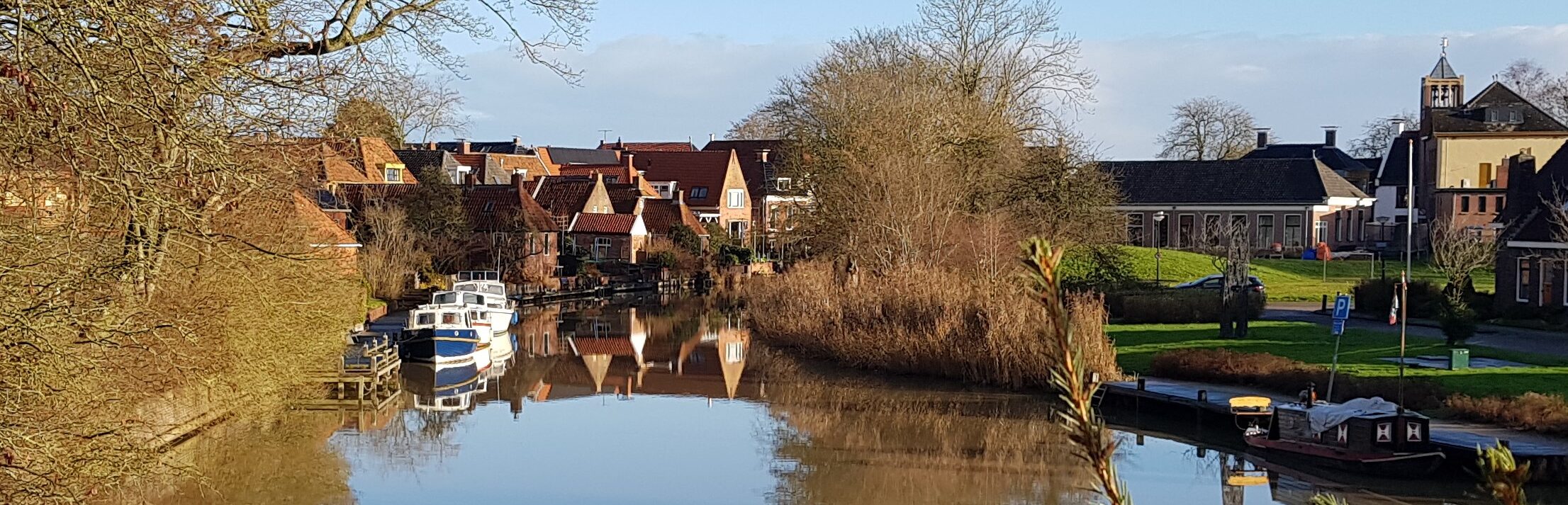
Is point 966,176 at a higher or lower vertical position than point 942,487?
higher

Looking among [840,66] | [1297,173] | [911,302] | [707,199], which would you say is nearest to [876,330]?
[911,302]

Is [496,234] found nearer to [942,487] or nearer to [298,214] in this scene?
[298,214]

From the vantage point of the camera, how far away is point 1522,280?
32.4 meters

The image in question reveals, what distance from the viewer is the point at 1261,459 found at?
19.6 meters

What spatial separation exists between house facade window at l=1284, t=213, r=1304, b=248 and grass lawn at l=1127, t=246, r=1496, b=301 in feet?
18.2

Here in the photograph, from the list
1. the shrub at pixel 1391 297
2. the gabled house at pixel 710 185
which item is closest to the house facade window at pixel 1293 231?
the shrub at pixel 1391 297

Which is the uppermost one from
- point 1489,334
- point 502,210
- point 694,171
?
point 694,171

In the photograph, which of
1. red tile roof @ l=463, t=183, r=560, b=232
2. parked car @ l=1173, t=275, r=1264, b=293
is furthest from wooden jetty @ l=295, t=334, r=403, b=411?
red tile roof @ l=463, t=183, r=560, b=232

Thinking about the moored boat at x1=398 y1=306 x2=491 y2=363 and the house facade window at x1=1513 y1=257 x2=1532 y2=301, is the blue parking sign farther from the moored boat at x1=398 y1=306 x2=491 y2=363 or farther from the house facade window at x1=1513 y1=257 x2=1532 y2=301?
the moored boat at x1=398 y1=306 x2=491 y2=363

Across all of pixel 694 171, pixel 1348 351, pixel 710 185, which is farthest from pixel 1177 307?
pixel 694 171

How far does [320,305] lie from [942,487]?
30.2 feet

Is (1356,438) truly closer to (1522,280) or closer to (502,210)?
(1522,280)

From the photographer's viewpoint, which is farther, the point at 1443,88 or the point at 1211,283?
the point at 1443,88

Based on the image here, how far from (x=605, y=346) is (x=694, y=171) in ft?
119
